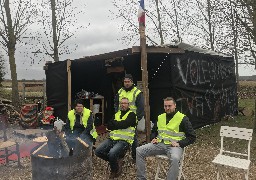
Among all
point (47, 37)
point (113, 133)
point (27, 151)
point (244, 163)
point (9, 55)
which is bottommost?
point (27, 151)

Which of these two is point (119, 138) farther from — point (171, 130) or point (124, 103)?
point (171, 130)

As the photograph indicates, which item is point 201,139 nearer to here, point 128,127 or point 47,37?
point 128,127

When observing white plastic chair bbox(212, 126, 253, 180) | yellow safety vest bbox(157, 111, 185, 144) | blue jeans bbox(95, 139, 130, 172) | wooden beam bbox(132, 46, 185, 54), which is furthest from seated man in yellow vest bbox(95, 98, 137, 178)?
wooden beam bbox(132, 46, 185, 54)

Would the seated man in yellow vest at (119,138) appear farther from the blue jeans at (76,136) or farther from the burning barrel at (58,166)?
the burning barrel at (58,166)

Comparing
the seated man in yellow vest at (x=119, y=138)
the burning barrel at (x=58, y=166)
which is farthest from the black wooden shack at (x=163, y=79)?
the burning barrel at (x=58, y=166)

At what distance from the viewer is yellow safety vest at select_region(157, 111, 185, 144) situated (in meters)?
5.07

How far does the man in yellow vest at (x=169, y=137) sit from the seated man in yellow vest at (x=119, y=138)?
2.01ft

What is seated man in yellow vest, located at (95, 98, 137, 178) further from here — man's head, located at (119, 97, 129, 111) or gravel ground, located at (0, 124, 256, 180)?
gravel ground, located at (0, 124, 256, 180)

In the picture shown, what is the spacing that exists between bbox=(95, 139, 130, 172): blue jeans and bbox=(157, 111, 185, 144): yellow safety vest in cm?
84

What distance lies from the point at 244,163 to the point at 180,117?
1.35m

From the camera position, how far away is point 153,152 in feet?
17.1

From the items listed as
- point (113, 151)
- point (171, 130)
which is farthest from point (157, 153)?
point (113, 151)

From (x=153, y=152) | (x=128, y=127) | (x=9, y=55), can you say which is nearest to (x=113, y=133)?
(x=128, y=127)

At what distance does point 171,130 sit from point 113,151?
1231 millimetres
